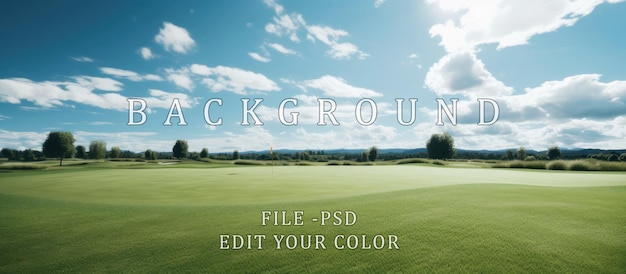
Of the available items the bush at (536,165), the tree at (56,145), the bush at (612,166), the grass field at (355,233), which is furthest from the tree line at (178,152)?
the grass field at (355,233)

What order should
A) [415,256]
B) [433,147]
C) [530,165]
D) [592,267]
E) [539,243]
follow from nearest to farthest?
1. [592,267]
2. [415,256]
3. [539,243]
4. [530,165]
5. [433,147]

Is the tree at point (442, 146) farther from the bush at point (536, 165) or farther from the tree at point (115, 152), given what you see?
the tree at point (115, 152)

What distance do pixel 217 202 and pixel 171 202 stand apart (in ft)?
6.79

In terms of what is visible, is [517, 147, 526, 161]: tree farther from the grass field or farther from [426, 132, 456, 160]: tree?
the grass field

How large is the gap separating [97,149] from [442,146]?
327 ft

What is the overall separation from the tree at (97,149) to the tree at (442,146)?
96.3m

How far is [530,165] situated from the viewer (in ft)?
125

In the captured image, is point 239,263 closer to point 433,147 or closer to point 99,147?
point 433,147

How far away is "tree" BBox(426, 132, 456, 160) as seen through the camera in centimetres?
8888

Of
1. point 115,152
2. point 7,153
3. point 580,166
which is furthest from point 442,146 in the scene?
point 7,153

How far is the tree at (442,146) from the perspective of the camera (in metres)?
88.9

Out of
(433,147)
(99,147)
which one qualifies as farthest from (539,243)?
(99,147)

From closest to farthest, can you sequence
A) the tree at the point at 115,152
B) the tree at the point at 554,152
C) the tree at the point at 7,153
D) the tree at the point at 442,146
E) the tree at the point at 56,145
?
the tree at the point at 56,145 < the tree at the point at 442,146 < the tree at the point at 554,152 < the tree at the point at 115,152 < the tree at the point at 7,153

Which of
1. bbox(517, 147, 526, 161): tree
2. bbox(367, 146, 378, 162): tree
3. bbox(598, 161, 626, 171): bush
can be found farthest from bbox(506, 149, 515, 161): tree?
bbox(598, 161, 626, 171): bush
